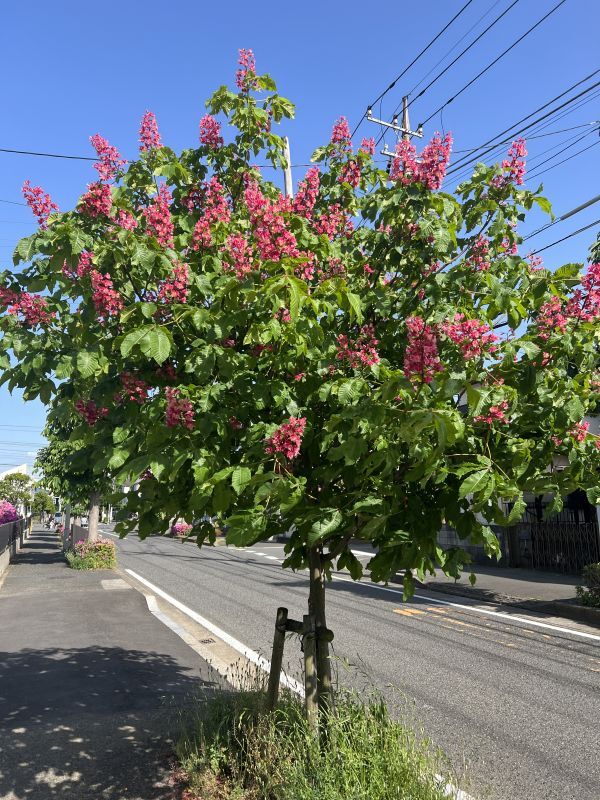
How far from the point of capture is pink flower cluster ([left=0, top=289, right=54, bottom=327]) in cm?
362

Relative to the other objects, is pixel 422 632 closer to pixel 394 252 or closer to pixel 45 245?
pixel 394 252

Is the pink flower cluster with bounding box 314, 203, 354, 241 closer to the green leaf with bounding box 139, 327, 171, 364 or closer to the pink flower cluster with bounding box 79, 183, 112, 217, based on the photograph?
the pink flower cluster with bounding box 79, 183, 112, 217

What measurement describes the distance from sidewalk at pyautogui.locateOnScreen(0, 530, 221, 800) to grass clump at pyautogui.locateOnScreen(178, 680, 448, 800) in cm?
40

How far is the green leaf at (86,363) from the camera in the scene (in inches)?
124

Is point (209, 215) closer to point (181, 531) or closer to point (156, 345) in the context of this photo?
point (156, 345)

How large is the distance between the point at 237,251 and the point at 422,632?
1024cm

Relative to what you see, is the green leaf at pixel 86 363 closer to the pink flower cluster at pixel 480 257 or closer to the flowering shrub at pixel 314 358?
the flowering shrub at pixel 314 358

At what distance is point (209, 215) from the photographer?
164 inches

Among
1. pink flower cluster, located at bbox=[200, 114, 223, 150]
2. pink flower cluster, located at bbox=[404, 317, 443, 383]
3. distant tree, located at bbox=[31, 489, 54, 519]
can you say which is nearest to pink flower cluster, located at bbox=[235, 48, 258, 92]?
pink flower cluster, located at bbox=[200, 114, 223, 150]

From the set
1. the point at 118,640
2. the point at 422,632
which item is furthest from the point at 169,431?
the point at 422,632

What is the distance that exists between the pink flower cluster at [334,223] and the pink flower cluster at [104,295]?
152 cm


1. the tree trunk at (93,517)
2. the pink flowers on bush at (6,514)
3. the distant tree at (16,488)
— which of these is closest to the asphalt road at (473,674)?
the tree trunk at (93,517)

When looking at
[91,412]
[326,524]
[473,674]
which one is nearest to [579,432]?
[326,524]

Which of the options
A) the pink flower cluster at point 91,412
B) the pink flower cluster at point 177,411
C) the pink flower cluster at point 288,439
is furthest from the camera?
the pink flower cluster at point 91,412
